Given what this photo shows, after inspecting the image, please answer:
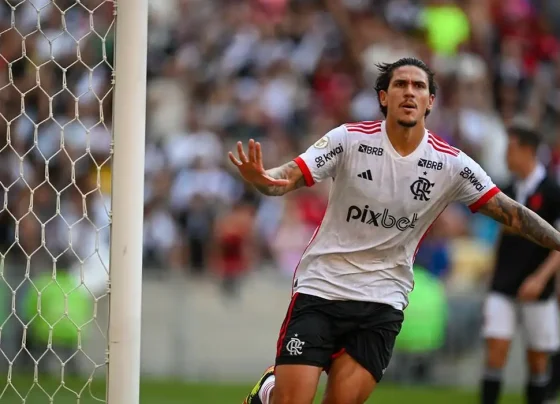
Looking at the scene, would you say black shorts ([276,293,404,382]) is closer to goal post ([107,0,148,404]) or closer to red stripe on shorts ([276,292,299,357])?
red stripe on shorts ([276,292,299,357])

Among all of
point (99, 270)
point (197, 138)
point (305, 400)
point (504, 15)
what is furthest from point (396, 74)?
point (504, 15)

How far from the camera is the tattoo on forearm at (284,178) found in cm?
601

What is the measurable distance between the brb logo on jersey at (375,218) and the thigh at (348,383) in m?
0.77

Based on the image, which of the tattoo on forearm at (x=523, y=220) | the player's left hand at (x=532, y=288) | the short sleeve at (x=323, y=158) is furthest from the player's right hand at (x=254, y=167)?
the player's left hand at (x=532, y=288)

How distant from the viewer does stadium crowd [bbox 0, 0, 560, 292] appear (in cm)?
1393

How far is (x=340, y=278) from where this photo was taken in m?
6.48

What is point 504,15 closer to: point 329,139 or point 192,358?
point 192,358

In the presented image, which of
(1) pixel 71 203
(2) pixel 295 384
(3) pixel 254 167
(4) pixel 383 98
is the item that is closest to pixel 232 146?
(1) pixel 71 203

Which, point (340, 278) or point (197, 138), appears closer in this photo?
point (340, 278)

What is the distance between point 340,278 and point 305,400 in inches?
29.1

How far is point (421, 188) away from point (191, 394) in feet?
20.1

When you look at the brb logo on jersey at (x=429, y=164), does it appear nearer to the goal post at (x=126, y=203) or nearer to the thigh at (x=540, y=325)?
the goal post at (x=126, y=203)

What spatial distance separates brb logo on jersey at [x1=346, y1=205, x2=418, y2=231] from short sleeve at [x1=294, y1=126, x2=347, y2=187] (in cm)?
24

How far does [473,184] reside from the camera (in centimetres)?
653
